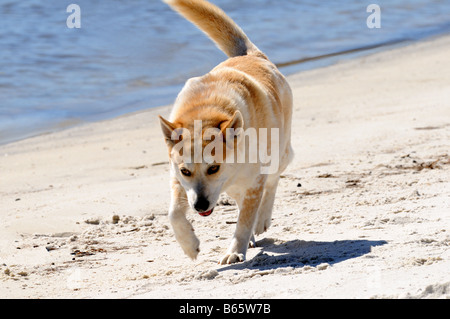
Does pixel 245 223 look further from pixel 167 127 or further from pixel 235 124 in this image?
pixel 167 127

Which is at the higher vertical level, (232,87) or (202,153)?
(232,87)

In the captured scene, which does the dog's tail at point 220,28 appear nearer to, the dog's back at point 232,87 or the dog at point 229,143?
the dog's back at point 232,87

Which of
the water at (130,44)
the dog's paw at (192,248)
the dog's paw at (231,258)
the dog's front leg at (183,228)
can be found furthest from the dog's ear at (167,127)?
the water at (130,44)

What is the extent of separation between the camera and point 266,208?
5.20 meters

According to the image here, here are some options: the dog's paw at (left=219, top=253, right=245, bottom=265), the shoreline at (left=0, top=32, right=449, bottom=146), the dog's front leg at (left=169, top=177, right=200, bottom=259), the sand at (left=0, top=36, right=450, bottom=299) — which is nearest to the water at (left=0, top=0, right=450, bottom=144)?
the shoreline at (left=0, top=32, right=449, bottom=146)

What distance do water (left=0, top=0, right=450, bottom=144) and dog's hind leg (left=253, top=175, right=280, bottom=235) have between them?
4791 mm

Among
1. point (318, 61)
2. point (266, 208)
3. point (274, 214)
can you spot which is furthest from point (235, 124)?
point (318, 61)

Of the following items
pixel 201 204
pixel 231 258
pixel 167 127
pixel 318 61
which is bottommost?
pixel 318 61

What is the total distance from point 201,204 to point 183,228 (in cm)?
33

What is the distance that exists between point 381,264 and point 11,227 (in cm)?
278

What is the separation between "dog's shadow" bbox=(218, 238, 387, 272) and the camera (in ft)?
14.1

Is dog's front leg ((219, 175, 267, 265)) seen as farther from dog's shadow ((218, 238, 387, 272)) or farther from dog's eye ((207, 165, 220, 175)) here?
dog's eye ((207, 165, 220, 175))
